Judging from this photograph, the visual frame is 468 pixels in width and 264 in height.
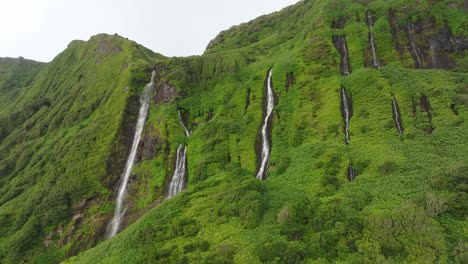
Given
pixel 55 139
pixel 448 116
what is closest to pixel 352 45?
pixel 448 116

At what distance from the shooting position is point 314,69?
8206cm

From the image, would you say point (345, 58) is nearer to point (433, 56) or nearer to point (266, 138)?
point (433, 56)

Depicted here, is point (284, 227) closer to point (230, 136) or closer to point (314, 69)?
point (230, 136)

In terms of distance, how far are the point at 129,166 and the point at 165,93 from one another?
25984 mm

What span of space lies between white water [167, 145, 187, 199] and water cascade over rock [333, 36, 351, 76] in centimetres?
4376

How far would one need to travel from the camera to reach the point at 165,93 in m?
91.7

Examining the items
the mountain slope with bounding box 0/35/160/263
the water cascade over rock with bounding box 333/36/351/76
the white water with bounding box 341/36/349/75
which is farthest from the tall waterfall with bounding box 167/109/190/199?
the white water with bounding box 341/36/349/75

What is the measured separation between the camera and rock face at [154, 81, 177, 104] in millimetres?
90019

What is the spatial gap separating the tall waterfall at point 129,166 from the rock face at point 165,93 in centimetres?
246

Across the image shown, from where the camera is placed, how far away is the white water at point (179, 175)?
6619 cm

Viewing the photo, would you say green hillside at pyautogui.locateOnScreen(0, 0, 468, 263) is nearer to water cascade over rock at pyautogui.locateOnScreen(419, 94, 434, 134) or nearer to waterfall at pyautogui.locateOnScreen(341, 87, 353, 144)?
water cascade over rock at pyautogui.locateOnScreen(419, 94, 434, 134)

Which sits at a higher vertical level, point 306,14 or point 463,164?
point 306,14

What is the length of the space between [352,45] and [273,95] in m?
27.1

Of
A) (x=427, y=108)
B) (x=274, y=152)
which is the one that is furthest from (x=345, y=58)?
(x=274, y=152)
